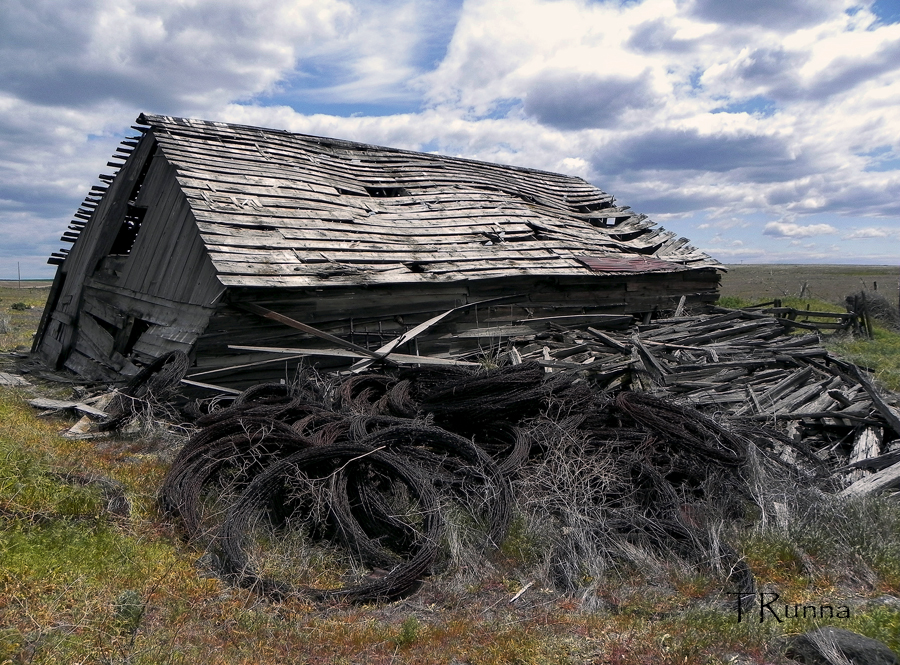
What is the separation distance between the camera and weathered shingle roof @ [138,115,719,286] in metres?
9.34

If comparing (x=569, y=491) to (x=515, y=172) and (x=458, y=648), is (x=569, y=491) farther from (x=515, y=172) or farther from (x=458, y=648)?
(x=515, y=172)

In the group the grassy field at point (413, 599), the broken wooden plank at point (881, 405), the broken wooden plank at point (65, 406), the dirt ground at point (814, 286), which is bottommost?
the grassy field at point (413, 599)

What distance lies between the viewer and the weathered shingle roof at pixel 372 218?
9.34 metres

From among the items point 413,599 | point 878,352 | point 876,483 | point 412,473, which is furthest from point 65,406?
point 878,352

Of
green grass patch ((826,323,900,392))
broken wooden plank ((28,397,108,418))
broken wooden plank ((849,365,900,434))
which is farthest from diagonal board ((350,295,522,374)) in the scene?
green grass patch ((826,323,900,392))

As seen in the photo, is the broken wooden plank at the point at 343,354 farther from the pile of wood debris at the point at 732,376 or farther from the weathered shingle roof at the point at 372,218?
the weathered shingle roof at the point at 372,218

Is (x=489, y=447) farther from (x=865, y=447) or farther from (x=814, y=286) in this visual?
(x=814, y=286)

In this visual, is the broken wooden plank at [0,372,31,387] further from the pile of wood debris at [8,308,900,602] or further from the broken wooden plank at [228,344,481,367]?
the broken wooden plank at [228,344,481,367]

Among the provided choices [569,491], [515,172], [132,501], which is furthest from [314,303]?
[515,172]

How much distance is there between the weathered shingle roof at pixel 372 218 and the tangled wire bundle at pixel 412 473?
9.48 ft

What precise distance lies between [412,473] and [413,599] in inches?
44.7

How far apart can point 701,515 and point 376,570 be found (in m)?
2.81

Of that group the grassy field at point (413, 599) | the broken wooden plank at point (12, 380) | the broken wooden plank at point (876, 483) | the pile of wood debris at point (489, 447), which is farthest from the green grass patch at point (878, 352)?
the broken wooden plank at point (12, 380)

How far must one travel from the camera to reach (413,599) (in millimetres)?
4348
